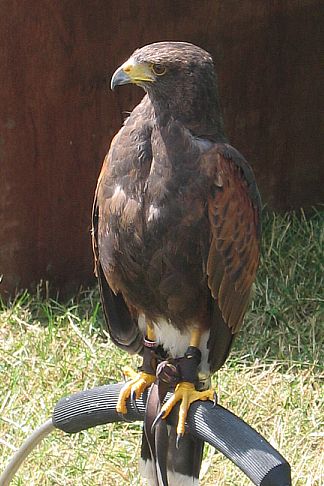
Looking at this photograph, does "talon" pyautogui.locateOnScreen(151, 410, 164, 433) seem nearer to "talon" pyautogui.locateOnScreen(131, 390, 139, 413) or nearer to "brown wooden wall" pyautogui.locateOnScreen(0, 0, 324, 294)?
"talon" pyautogui.locateOnScreen(131, 390, 139, 413)

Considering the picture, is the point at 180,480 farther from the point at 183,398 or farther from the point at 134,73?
the point at 134,73

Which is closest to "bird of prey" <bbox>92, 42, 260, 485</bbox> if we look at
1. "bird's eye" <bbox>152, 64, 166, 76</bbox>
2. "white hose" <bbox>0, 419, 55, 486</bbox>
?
"bird's eye" <bbox>152, 64, 166, 76</bbox>

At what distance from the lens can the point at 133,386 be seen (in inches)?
112

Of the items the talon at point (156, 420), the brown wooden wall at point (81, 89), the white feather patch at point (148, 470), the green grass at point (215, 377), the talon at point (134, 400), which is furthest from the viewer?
the brown wooden wall at point (81, 89)

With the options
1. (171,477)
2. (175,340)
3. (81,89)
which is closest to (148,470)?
(171,477)

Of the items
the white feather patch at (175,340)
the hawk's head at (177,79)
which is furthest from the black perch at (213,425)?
the hawk's head at (177,79)

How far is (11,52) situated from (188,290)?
7.11 feet

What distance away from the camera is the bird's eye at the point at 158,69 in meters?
2.59

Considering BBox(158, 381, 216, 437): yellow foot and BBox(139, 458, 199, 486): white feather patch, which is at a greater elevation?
BBox(158, 381, 216, 437): yellow foot

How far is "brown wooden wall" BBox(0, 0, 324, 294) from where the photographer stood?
4.67 metres

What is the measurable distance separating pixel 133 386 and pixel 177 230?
0.49 metres

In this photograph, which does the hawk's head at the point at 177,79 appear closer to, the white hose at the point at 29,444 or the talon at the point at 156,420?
the talon at the point at 156,420

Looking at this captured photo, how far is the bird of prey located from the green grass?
3.34 feet

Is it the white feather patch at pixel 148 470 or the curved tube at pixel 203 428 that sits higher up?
the curved tube at pixel 203 428
